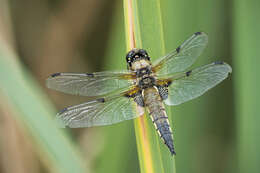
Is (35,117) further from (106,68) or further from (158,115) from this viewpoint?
(106,68)

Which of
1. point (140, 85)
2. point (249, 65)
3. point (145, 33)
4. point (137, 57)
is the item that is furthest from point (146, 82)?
point (249, 65)

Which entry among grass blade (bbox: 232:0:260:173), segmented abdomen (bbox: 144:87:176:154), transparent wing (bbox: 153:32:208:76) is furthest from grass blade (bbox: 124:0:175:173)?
grass blade (bbox: 232:0:260:173)

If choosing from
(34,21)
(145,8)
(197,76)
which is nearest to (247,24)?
(197,76)

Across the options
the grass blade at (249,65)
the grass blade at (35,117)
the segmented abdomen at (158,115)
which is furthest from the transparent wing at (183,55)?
the grass blade at (35,117)

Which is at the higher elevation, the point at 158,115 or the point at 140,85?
the point at 140,85

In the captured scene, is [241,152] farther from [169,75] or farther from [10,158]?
[10,158]

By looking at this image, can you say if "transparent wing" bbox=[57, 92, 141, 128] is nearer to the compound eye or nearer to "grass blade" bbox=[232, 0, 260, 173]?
the compound eye
